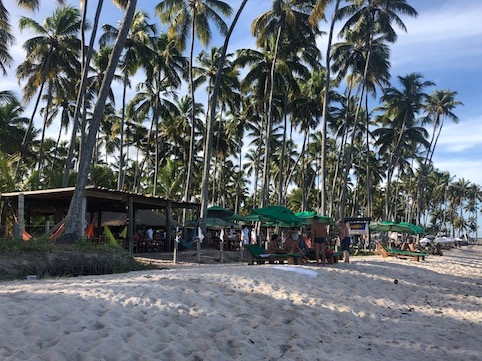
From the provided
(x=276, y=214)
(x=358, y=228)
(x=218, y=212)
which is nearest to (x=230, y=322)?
(x=276, y=214)

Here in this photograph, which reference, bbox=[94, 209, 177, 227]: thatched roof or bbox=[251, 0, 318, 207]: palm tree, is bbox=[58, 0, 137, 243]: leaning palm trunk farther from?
bbox=[251, 0, 318, 207]: palm tree

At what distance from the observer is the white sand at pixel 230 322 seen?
4133 mm

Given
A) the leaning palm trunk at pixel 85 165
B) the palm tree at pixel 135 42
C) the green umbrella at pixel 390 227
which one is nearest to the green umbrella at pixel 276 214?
the leaning palm trunk at pixel 85 165

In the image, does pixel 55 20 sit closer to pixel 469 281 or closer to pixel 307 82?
pixel 307 82

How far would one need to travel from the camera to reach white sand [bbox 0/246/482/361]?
4133mm

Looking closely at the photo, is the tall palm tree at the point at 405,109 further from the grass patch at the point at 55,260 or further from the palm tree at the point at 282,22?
the grass patch at the point at 55,260

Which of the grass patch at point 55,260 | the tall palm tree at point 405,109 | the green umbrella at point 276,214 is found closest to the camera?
the grass patch at point 55,260

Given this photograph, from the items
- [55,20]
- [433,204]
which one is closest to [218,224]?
[55,20]

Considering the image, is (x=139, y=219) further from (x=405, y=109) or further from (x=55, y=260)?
(x=405, y=109)

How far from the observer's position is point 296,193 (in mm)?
59531

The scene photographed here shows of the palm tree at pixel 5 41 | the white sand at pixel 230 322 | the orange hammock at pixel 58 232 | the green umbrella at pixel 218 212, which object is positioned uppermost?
the palm tree at pixel 5 41

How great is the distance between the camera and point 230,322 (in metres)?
5.38

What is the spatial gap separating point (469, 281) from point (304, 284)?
753 cm

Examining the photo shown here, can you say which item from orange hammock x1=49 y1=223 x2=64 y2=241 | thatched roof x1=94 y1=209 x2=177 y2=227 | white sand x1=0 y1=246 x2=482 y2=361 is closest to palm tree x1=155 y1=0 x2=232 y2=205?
thatched roof x1=94 y1=209 x2=177 y2=227
